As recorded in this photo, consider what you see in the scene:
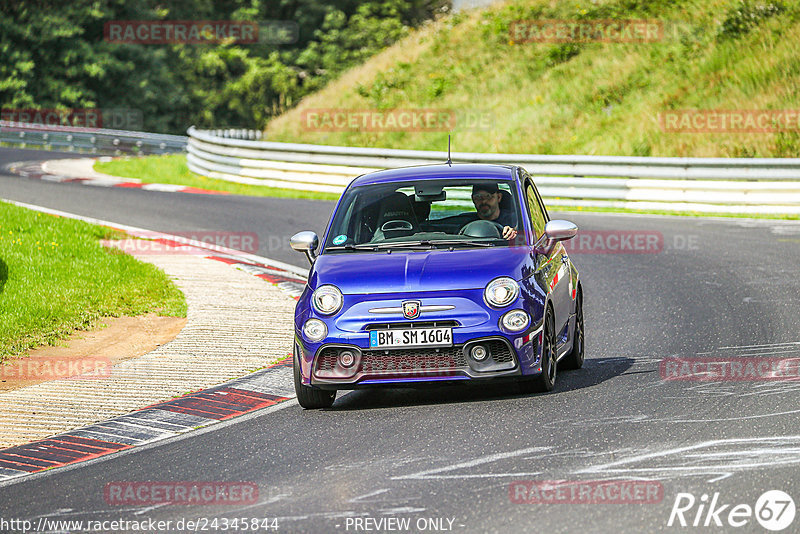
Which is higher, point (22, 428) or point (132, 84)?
point (132, 84)

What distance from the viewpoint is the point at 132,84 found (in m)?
53.6

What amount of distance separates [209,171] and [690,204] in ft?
41.2

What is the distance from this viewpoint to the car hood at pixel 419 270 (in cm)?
823

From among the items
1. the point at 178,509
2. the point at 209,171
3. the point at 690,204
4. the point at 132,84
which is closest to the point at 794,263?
the point at 690,204

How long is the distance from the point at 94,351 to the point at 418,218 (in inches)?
Result: 146

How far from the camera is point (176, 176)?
31.0 m

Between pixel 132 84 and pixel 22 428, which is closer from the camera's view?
pixel 22 428

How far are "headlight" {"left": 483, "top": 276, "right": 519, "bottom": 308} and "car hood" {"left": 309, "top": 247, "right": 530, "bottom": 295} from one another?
57mm

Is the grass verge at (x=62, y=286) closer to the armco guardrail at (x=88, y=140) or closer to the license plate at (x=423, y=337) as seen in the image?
the license plate at (x=423, y=337)

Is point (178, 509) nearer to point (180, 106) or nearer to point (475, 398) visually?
point (475, 398)

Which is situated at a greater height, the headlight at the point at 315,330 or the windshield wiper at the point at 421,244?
the windshield wiper at the point at 421,244

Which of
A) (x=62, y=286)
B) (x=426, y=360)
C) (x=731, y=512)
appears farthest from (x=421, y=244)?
(x=62, y=286)

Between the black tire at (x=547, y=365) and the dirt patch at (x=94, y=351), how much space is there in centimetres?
375

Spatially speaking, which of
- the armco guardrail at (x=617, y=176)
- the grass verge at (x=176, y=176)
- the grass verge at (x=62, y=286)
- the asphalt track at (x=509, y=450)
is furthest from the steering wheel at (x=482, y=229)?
the grass verge at (x=176, y=176)
